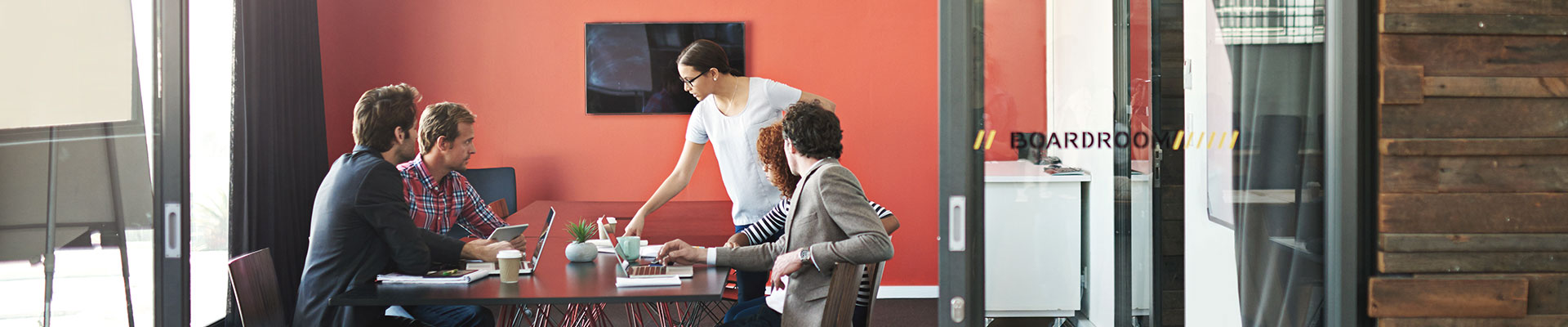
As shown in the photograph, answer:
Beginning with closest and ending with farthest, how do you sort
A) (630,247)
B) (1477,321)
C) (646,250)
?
(1477,321) < (630,247) < (646,250)

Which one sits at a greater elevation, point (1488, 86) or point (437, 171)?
point (1488, 86)

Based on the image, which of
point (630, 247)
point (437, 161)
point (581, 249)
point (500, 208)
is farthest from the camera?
point (500, 208)

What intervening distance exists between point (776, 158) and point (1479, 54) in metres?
1.90

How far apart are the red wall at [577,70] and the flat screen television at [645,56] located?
0.20 feet

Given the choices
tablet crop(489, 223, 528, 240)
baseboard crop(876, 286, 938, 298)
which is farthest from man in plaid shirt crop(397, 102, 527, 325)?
baseboard crop(876, 286, 938, 298)

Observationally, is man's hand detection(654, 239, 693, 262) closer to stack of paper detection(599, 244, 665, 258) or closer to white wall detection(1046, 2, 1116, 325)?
stack of paper detection(599, 244, 665, 258)

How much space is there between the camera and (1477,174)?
2.69 m

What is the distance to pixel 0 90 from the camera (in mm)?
3365

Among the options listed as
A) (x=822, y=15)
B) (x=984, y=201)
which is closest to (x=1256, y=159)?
(x=984, y=201)

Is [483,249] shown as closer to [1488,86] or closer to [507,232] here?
[507,232]

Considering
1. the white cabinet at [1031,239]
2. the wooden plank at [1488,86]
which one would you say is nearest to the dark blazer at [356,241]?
the white cabinet at [1031,239]

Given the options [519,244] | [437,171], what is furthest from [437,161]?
[519,244]

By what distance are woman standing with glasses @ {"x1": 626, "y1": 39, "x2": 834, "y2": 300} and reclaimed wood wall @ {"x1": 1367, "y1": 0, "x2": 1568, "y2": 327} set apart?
1.80 metres

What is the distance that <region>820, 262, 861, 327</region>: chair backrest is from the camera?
263cm
